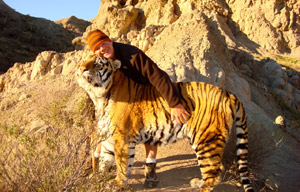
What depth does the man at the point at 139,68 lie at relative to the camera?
3174 millimetres

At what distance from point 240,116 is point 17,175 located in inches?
103

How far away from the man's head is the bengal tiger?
13 cm

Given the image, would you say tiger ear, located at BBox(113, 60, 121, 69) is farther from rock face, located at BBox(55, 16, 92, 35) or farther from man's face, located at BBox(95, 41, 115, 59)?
rock face, located at BBox(55, 16, 92, 35)

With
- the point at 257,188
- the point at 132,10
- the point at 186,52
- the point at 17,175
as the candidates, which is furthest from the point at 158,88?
the point at 132,10

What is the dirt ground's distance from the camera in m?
3.99

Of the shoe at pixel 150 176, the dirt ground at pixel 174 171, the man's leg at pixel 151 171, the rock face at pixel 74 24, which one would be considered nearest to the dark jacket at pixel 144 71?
the man's leg at pixel 151 171

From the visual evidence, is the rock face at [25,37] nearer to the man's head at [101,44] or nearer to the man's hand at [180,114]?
the man's head at [101,44]

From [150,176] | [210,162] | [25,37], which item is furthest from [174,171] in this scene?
[25,37]

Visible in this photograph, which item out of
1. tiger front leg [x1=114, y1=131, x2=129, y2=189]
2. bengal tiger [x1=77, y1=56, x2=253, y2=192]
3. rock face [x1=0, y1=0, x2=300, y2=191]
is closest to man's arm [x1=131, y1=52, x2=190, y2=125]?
bengal tiger [x1=77, y1=56, x2=253, y2=192]

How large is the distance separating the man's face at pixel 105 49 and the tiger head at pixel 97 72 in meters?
0.09

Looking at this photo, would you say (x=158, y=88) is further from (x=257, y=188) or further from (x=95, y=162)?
(x=257, y=188)

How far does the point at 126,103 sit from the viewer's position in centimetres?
336

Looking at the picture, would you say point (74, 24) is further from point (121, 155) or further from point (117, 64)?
point (121, 155)

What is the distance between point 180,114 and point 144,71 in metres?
0.68
